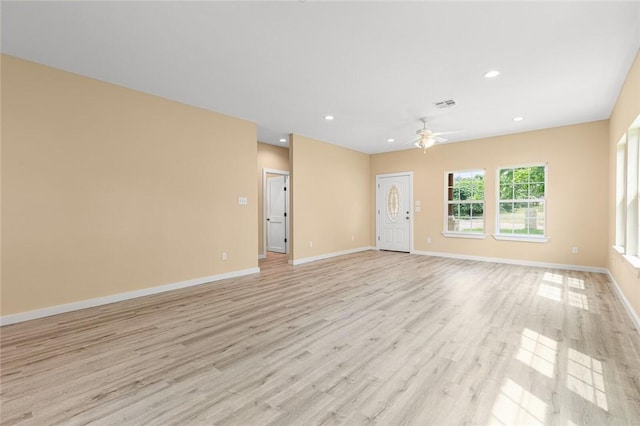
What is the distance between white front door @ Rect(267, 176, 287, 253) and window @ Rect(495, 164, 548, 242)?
207 inches

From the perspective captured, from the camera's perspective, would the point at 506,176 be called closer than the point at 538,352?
No

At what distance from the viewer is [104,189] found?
12.0ft

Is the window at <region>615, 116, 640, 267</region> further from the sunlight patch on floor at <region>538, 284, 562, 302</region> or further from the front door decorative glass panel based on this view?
the front door decorative glass panel

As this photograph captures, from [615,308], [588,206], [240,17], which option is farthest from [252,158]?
[588,206]

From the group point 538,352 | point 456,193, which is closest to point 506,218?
point 456,193

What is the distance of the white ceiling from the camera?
93.0 inches

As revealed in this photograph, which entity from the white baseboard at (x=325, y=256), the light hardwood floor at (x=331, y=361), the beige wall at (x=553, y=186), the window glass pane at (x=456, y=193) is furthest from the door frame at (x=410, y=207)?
the light hardwood floor at (x=331, y=361)

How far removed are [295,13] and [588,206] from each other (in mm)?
6268

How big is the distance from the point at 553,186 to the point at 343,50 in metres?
5.37

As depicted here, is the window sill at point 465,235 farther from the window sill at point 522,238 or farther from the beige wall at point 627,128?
the beige wall at point 627,128

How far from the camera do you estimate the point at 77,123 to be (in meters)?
3.46

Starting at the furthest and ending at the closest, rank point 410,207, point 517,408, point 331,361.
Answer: point 410,207 < point 331,361 < point 517,408

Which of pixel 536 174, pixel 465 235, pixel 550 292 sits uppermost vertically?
pixel 536 174

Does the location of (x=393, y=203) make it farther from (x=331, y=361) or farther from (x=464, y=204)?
(x=331, y=361)
